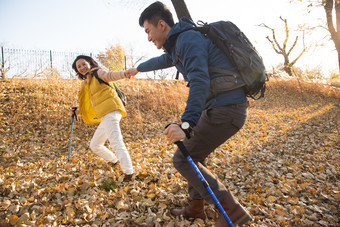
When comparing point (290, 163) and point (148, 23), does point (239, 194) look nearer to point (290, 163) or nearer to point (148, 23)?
point (290, 163)

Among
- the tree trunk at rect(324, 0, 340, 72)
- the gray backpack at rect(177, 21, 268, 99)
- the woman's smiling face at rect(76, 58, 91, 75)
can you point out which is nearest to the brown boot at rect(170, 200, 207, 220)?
the gray backpack at rect(177, 21, 268, 99)

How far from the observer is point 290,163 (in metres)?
4.50

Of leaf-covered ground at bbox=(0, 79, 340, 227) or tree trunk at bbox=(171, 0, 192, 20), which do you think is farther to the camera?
tree trunk at bbox=(171, 0, 192, 20)

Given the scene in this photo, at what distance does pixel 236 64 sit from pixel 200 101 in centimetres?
50

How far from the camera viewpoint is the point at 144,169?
3.95m

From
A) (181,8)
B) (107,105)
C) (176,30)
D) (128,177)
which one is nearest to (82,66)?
(107,105)

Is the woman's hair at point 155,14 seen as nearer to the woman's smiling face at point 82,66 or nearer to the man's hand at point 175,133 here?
the man's hand at point 175,133

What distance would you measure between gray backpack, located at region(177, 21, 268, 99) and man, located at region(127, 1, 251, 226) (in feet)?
0.14

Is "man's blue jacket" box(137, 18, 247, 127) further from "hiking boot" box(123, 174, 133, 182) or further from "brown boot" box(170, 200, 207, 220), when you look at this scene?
"hiking boot" box(123, 174, 133, 182)

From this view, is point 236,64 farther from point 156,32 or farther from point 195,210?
point 195,210

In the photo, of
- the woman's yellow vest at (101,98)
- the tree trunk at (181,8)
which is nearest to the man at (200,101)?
the woman's yellow vest at (101,98)

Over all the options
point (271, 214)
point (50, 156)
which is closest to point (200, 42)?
point (271, 214)

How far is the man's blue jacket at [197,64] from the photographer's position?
166 centimetres

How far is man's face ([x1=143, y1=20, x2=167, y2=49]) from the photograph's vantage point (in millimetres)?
2078
